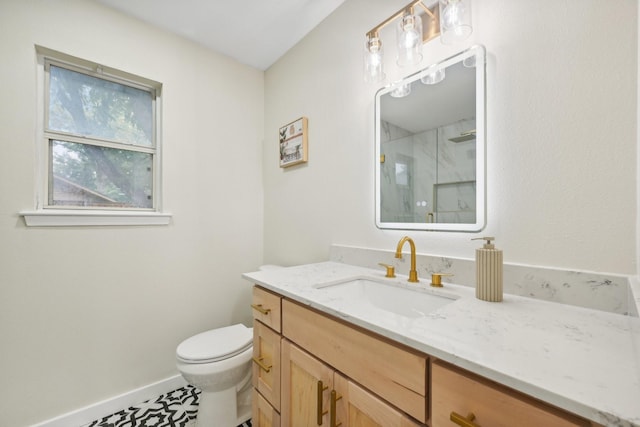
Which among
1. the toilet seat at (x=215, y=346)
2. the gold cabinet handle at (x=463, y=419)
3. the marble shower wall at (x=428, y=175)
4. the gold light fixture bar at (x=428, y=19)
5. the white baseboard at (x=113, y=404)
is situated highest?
the gold light fixture bar at (x=428, y=19)

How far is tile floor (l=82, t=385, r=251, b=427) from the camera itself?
1446 millimetres

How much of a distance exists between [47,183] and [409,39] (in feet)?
6.68

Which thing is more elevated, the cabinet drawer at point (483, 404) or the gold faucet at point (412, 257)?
the gold faucet at point (412, 257)

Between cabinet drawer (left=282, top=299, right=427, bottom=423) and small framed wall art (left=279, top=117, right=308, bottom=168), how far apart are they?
3.84 feet

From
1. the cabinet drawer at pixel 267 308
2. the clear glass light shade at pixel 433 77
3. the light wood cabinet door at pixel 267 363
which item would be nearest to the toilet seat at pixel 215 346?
the light wood cabinet door at pixel 267 363

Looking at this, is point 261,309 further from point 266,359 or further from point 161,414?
point 161,414

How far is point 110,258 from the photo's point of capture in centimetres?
158

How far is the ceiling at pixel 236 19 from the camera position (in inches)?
62.2

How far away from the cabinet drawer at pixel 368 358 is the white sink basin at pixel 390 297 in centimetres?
11

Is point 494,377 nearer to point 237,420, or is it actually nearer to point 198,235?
A: point 237,420

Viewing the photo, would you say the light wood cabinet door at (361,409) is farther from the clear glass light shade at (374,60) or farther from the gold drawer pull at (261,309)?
the clear glass light shade at (374,60)

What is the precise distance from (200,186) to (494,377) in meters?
1.96

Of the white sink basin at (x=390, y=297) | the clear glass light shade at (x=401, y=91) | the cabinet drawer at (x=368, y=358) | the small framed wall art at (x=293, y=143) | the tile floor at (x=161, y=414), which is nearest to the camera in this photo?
the cabinet drawer at (x=368, y=358)

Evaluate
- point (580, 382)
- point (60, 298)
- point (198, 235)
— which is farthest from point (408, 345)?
point (60, 298)
